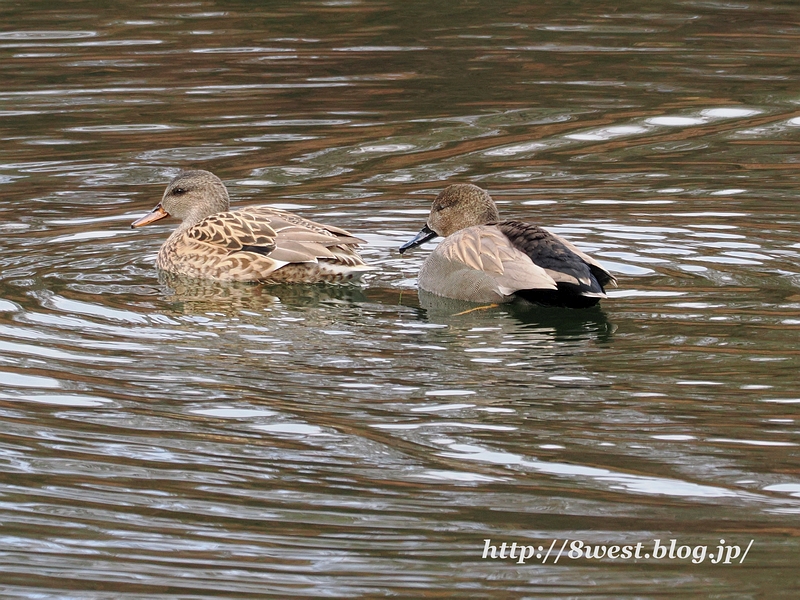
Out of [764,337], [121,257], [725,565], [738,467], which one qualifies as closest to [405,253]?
[121,257]

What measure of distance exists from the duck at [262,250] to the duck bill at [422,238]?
0.36 metres

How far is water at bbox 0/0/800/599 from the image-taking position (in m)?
5.09

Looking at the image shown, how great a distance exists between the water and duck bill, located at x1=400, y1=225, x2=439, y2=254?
184mm

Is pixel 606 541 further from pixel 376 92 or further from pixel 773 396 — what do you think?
pixel 376 92

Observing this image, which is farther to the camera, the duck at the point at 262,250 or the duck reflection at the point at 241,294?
the duck at the point at 262,250

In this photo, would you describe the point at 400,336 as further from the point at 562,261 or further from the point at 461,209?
the point at 461,209

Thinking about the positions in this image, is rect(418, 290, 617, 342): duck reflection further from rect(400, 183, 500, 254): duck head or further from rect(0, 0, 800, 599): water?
rect(400, 183, 500, 254): duck head

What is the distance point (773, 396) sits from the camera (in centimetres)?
645

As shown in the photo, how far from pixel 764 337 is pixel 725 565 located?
9.22 ft

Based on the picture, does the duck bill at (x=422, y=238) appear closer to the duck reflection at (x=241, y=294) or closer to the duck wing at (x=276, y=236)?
the duck wing at (x=276, y=236)

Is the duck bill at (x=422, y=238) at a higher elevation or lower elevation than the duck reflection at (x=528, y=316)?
higher

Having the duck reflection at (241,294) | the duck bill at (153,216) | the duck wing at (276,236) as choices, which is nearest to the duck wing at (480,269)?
the duck reflection at (241,294)

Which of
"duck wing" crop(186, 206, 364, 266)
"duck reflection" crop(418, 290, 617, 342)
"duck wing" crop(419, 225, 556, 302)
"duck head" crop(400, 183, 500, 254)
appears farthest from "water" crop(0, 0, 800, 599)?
"duck head" crop(400, 183, 500, 254)

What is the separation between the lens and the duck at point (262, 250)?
30.5ft
